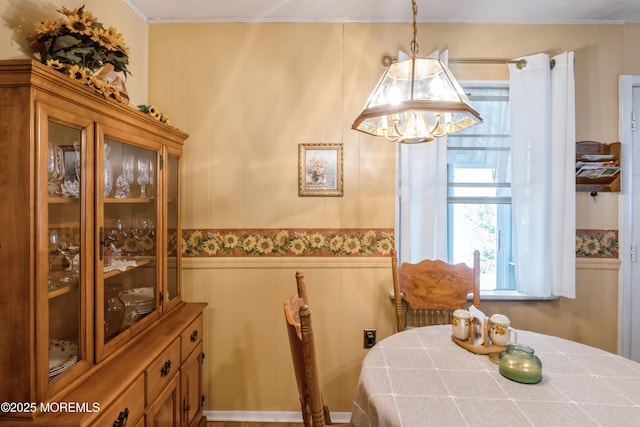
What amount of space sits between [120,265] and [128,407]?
561 millimetres

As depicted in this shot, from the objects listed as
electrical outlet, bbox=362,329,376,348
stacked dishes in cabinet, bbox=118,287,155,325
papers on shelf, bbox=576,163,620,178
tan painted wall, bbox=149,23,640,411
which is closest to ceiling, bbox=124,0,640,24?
tan painted wall, bbox=149,23,640,411

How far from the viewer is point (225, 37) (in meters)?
2.06

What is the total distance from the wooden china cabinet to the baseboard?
483mm

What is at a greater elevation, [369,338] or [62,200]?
[62,200]

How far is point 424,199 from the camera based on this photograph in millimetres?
2002

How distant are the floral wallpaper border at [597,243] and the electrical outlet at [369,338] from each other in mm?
1493

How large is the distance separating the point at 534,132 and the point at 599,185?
0.60 meters

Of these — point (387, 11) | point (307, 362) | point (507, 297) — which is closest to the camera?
point (307, 362)

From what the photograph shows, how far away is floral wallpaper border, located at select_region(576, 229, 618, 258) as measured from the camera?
6.81ft

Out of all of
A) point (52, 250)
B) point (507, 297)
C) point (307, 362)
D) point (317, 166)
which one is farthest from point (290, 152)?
point (507, 297)

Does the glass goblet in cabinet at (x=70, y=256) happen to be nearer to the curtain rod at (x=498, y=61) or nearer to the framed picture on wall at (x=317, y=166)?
the framed picture on wall at (x=317, y=166)

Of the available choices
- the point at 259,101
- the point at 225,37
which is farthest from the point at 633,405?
the point at 225,37

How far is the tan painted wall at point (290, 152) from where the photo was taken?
2064mm

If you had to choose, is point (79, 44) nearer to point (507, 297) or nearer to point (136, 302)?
point (136, 302)
